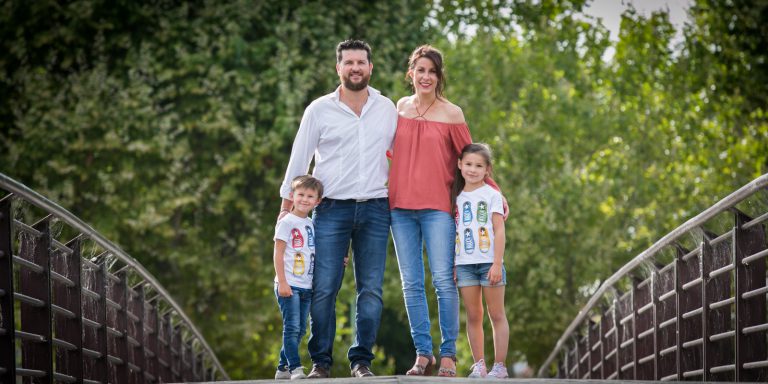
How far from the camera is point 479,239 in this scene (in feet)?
21.2

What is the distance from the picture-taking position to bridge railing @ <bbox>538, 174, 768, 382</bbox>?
5977 millimetres

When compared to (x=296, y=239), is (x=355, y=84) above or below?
above

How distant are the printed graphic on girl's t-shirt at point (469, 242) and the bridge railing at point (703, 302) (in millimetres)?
1261

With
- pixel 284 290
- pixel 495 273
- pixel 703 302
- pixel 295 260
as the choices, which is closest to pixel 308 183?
pixel 295 260

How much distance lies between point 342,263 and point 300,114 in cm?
948

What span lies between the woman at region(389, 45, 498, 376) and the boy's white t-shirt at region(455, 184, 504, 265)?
0.06 metres

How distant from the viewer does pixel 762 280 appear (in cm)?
598

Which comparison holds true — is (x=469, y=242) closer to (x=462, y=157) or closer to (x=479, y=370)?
(x=462, y=157)

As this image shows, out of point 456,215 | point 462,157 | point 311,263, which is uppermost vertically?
point 462,157

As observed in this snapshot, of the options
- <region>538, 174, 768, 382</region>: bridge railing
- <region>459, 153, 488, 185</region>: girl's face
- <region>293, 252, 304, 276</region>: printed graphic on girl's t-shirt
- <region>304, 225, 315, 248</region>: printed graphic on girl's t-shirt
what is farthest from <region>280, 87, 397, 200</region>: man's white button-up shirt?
<region>538, 174, 768, 382</region>: bridge railing

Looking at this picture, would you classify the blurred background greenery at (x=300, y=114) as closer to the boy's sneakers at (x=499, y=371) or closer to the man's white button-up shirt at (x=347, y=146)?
the man's white button-up shirt at (x=347, y=146)

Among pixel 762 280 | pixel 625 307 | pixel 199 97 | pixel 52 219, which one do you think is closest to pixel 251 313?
pixel 199 97

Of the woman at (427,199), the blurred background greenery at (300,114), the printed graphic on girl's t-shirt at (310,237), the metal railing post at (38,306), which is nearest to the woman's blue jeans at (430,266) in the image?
the woman at (427,199)

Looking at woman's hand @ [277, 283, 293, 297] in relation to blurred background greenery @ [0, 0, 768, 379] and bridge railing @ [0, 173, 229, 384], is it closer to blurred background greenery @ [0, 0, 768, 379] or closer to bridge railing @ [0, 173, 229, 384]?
bridge railing @ [0, 173, 229, 384]
